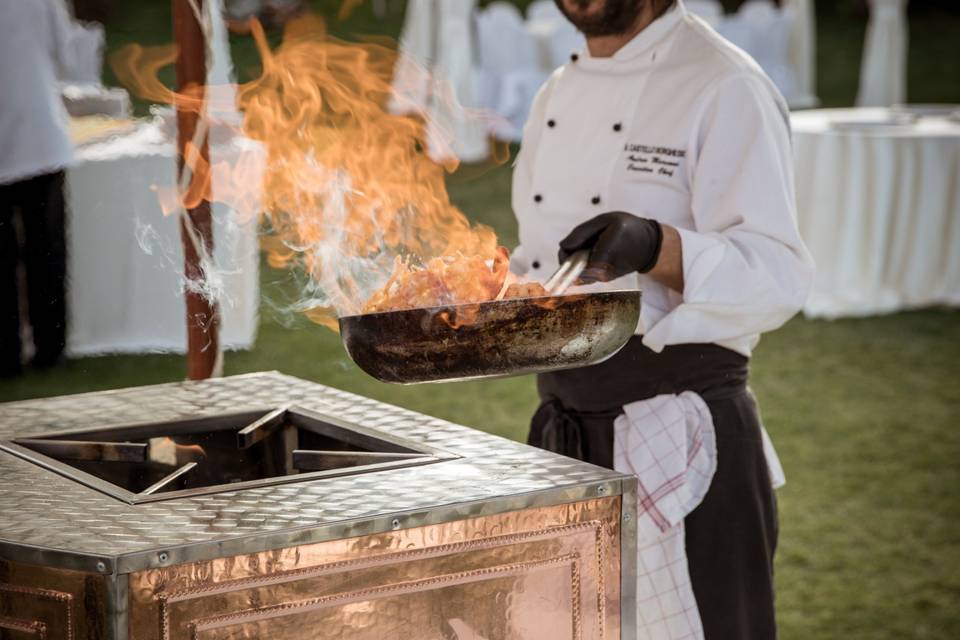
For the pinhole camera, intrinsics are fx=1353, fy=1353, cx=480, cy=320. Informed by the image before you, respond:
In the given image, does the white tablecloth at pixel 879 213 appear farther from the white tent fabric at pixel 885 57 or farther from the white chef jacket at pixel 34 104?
the white tent fabric at pixel 885 57

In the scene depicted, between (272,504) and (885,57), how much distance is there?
28.8ft

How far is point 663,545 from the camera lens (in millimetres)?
2129

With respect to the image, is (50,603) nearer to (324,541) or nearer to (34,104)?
(324,541)

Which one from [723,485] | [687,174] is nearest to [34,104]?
[687,174]

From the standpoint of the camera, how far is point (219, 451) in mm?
1922

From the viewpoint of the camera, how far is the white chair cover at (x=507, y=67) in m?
9.01

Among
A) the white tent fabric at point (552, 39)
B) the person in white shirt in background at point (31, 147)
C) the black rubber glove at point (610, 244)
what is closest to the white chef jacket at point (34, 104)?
the person in white shirt in background at point (31, 147)

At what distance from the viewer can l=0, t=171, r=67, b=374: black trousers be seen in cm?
487

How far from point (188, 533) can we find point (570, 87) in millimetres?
1238

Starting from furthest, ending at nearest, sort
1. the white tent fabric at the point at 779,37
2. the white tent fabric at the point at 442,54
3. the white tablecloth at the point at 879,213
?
the white tent fabric at the point at 779,37 < the white tent fabric at the point at 442,54 < the white tablecloth at the point at 879,213

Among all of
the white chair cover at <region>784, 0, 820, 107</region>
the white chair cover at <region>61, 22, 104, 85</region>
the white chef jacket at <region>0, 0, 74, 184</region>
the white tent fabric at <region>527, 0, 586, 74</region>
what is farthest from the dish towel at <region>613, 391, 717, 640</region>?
the white chair cover at <region>784, 0, 820, 107</region>

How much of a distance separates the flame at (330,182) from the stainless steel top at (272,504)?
25 centimetres

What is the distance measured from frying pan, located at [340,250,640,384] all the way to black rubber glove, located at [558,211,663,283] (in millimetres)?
168

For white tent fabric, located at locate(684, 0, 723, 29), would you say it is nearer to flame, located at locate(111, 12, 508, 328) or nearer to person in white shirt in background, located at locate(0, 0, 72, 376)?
person in white shirt in background, located at locate(0, 0, 72, 376)
